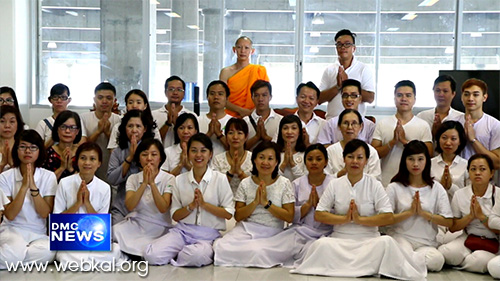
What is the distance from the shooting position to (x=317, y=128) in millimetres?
5184

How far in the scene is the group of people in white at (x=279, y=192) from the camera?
415 cm

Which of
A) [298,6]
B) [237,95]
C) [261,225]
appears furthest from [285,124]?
[298,6]

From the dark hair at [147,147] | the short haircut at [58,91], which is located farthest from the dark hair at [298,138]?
the short haircut at [58,91]

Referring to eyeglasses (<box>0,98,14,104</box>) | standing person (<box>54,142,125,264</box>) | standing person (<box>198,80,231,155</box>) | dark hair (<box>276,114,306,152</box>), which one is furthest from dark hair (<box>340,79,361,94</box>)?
eyeglasses (<box>0,98,14,104</box>)

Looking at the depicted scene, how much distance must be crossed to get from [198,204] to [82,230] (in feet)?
2.97

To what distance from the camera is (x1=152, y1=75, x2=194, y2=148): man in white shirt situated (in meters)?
5.33

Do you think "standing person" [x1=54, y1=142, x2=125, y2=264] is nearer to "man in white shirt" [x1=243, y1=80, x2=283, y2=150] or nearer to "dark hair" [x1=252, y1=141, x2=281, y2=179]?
"dark hair" [x1=252, y1=141, x2=281, y2=179]

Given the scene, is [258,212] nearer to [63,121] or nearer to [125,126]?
[125,126]

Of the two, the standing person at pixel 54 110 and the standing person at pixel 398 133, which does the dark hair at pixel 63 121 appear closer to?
the standing person at pixel 54 110

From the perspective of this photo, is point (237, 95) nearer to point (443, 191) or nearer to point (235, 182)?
→ point (235, 182)

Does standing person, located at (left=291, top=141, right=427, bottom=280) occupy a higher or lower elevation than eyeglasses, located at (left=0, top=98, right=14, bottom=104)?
lower

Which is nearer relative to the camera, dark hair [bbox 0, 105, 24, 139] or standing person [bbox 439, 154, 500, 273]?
standing person [bbox 439, 154, 500, 273]

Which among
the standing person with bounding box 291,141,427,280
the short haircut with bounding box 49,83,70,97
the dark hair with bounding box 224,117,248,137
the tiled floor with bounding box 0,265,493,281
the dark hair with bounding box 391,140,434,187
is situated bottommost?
the tiled floor with bounding box 0,265,493,281

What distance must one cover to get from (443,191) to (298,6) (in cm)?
418
